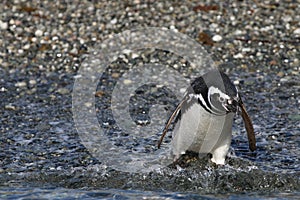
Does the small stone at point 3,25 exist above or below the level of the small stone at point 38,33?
above

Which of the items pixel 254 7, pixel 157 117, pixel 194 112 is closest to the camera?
pixel 194 112

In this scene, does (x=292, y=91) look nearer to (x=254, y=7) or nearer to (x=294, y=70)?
(x=294, y=70)

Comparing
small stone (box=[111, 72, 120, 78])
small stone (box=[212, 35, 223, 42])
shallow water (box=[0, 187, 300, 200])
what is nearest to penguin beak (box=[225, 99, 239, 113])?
shallow water (box=[0, 187, 300, 200])

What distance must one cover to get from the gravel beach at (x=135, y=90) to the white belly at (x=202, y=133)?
153 millimetres

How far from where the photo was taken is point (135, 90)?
7.89m

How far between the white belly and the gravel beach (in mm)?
153

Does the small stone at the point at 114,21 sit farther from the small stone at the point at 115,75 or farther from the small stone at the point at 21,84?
the small stone at the point at 21,84

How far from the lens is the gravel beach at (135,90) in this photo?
532 cm

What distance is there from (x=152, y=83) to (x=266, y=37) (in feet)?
6.35

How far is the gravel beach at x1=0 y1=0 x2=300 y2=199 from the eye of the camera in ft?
17.5

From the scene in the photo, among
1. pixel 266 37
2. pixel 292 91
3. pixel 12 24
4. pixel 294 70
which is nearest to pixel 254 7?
pixel 266 37

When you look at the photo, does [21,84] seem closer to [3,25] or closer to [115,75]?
[115,75]

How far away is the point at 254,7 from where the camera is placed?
392 inches

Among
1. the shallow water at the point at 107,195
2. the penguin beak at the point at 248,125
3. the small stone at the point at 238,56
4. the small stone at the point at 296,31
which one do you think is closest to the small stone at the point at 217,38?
the small stone at the point at 238,56
